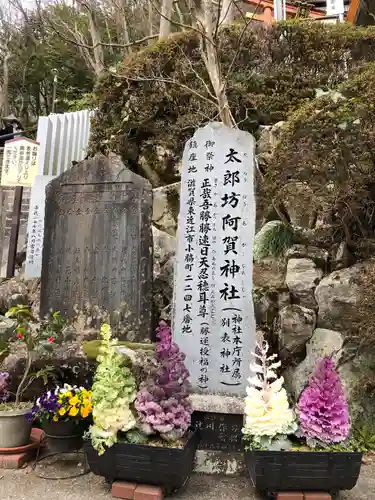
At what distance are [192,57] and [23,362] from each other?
7263 mm

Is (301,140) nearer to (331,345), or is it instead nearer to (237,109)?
(331,345)

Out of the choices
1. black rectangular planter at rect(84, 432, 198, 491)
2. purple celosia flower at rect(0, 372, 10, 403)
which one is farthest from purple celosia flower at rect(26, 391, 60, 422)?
black rectangular planter at rect(84, 432, 198, 491)

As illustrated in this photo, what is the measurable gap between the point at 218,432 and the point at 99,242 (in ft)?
8.60

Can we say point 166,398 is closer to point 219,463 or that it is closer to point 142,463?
point 142,463

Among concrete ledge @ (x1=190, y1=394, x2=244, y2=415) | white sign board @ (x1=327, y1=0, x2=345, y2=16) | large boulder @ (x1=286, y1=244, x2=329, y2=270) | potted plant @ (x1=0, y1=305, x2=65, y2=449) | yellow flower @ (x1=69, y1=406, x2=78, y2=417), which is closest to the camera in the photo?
yellow flower @ (x1=69, y1=406, x2=78, y2=417)

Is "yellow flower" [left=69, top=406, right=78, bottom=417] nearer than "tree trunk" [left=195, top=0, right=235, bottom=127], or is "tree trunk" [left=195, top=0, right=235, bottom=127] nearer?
"yellow flower" [left=69, top=406, right=78, bottom=417]

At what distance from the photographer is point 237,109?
865 cm

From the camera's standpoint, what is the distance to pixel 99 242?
5223mm

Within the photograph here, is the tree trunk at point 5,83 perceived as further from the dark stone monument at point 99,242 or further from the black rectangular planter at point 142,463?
the black rectangular planter at point 142,463

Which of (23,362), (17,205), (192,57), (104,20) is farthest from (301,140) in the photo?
(104,20)

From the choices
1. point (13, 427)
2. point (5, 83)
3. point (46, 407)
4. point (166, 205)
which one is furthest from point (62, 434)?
point (5, 83)

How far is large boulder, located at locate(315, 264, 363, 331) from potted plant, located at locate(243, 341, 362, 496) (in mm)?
1980

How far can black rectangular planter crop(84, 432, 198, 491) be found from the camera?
2771mm

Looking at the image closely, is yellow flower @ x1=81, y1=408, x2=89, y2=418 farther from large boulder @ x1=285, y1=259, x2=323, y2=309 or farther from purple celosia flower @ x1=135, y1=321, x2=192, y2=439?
large boulder @ x1=285, y1=259, x2=323, y2=309
